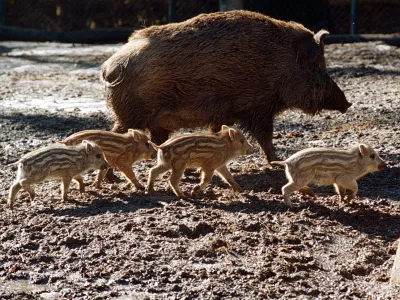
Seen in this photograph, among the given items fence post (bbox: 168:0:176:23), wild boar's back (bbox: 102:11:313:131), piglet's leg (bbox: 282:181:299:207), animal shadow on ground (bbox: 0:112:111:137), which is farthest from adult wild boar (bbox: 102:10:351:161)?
fence post (bbox: 168:0:176:23)

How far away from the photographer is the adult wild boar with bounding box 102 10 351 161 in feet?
28.1

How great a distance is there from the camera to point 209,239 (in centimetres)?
630

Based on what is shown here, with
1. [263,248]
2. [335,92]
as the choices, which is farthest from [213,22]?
[263,248]

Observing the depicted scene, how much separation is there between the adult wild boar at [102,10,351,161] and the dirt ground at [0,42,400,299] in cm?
53

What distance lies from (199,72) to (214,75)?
0.15m

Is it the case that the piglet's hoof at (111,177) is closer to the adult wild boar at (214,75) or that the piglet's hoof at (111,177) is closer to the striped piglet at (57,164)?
the adult wild boar at (214,75)

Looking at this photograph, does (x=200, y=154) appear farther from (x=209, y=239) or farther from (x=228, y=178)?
(x=209, y=239)

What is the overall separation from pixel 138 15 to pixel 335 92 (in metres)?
10.5

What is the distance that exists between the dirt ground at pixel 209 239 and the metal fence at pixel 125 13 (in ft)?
30.9

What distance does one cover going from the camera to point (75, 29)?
19.2m

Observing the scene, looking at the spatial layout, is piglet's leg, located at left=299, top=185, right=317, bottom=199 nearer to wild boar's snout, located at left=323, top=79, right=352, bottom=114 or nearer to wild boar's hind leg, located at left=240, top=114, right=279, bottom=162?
wild boar's hind leg, located at left=240, top=114, right=279, bottom=162

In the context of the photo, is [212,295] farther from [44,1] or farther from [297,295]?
[44,1]

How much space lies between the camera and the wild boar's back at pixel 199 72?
8555mm

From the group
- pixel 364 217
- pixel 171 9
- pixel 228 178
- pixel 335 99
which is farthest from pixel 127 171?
pixel 171 9
